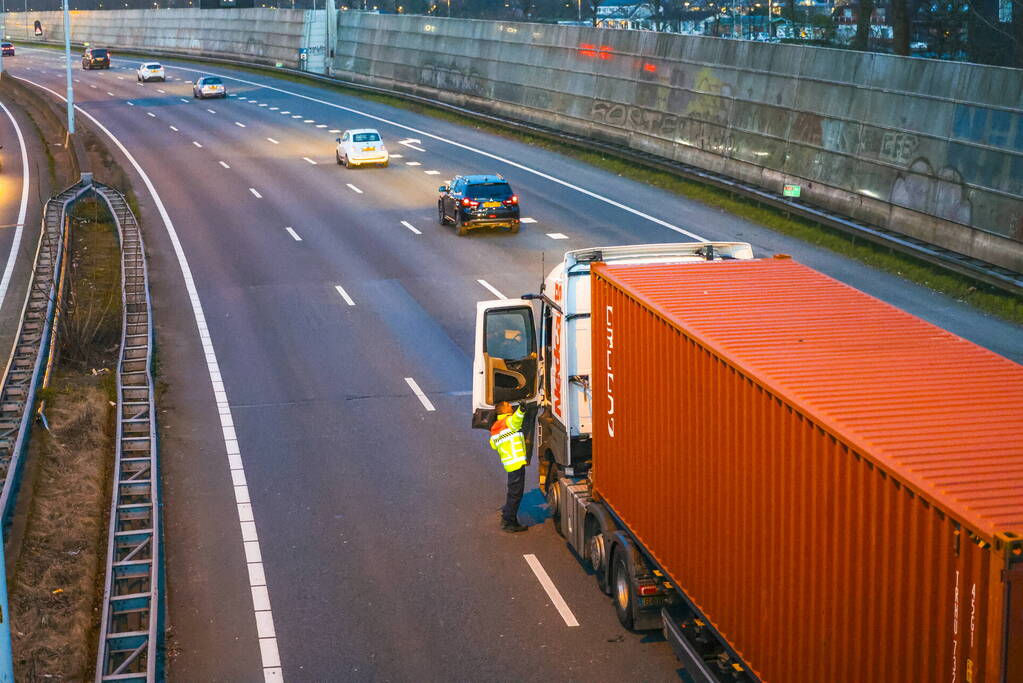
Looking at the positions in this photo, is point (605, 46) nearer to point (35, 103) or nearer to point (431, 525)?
point (431, 525)

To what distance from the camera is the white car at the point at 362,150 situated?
167ft

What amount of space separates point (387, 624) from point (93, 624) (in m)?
3.25

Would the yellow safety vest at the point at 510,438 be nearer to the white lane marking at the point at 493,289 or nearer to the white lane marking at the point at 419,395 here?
the white lane marking at the point at 419,395

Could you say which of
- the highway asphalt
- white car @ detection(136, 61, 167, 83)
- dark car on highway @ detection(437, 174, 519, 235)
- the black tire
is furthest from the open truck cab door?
white car @ detection(136, 61, 167, 83)

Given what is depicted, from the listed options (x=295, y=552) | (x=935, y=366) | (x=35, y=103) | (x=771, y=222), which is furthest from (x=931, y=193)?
(x=35, y=103)

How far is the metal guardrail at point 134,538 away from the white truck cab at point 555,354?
4.21 m

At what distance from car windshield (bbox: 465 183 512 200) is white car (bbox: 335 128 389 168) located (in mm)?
14115

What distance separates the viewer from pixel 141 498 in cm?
1764

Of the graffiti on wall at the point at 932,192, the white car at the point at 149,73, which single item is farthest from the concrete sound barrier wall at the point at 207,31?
the graffiti on wall at the point at 932,192

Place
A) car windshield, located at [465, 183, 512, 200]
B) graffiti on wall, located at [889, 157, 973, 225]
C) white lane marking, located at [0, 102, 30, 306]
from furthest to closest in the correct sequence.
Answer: car windshield, located at [465, 183, 512, 200] → white lane marking, located at [0, 102, 30, 306] → graffiti on wall, located at [889, 157, 973, 225]

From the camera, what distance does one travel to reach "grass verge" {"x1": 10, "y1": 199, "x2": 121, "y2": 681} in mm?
13836

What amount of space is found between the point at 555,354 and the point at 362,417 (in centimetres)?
753

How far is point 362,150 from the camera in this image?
51125mm

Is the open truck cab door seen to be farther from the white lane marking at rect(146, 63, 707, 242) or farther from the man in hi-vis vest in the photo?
the white lane marking at rect(146, 63, 707, 242)
